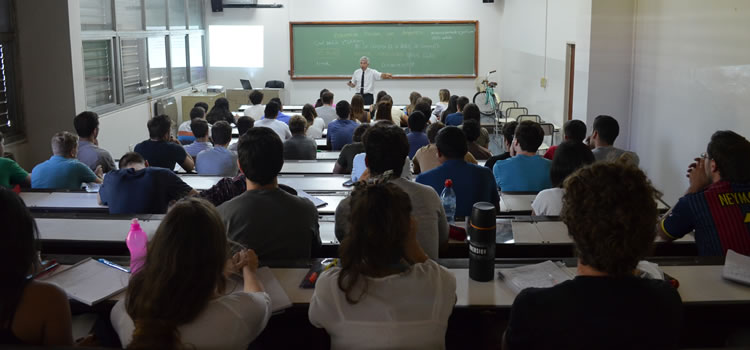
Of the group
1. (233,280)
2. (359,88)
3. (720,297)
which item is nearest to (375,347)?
(233,280)

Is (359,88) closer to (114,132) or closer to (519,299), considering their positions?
(114,132)

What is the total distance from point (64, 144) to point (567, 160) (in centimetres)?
317

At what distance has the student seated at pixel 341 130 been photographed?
6.99 m

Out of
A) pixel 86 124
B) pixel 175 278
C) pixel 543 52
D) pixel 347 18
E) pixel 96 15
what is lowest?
pixel 175 278

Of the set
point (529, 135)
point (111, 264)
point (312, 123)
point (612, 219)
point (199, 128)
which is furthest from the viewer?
point (312, 123)

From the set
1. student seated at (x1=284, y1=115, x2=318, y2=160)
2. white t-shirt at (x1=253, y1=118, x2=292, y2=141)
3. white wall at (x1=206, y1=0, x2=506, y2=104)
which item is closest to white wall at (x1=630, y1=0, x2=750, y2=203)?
student seated at (x1=284, y1=115, x2=318, y2=160)

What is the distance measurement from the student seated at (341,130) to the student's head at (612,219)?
17.4 feet

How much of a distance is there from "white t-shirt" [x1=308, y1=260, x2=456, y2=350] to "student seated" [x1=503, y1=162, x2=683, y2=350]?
24 centimetres

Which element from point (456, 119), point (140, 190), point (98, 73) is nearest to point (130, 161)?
point (140, 190)

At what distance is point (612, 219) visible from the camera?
1.69 metres

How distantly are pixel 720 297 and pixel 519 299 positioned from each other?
0.89m

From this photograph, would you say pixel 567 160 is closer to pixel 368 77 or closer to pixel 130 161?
pixel 130 161

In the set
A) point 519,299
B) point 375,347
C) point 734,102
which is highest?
point 734,102

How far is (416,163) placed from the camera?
4.92 meters
